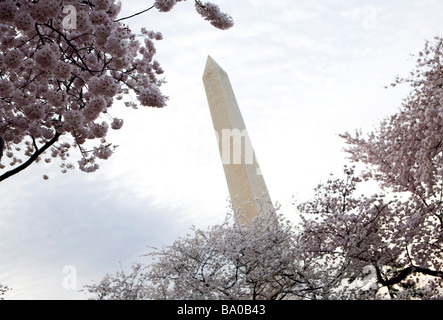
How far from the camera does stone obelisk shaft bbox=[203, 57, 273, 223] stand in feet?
38.4

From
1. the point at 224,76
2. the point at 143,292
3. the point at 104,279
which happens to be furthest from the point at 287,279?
the point at 224,76

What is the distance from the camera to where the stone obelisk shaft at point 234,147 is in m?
11.7

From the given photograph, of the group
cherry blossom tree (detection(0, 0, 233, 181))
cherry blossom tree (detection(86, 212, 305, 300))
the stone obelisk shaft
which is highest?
the stone obelisk shaft

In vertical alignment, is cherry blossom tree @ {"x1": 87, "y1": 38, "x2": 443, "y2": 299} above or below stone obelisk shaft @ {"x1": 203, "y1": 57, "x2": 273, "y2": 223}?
below

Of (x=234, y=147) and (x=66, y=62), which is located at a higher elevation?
(x=234, y=147)

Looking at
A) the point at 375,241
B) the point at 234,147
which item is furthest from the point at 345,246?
the point at 234,147

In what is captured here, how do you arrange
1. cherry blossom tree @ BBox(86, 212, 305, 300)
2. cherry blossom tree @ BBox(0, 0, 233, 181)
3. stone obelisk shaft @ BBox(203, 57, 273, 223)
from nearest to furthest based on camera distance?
cherry blossom tree @ BBox(0, 0, 233, 181) < cherry blossom tree @ BBox(86, 212, 305, 300) < stone obelisk shaft @ BBox(203, 57, 273, 223)

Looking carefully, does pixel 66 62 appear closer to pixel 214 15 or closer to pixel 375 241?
pixel 214 15

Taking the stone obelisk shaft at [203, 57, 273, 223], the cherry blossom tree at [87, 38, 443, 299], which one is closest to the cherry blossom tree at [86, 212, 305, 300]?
the cherry blossom tree at [87, 38, 443, 299]

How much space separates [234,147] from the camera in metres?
12.5

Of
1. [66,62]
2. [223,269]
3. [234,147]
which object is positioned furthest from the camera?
[234,147]

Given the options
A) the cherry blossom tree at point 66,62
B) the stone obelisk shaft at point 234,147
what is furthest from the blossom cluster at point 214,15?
the stone obelisk shaft at point 234,147

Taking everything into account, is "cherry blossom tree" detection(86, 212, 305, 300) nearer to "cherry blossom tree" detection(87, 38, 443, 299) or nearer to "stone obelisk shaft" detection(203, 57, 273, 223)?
"cherry blossom tree" detection(87, 38, 443, 299)

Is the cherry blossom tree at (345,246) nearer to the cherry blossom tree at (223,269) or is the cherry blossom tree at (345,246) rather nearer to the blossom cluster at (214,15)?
the cherry blossom tree at (223,269)
